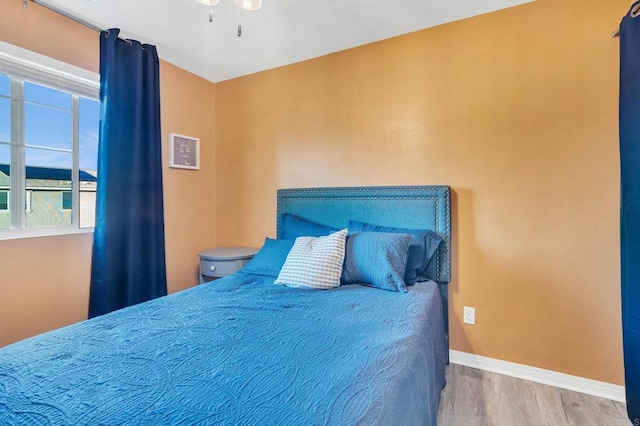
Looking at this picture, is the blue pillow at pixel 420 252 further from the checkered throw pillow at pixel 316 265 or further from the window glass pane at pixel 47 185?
the window glass pane at pixel 47 185

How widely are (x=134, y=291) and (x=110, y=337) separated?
1.28m

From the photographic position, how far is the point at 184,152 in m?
2.83

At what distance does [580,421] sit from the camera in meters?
1.54

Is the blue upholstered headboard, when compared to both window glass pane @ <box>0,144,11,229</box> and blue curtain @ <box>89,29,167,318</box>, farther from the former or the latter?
window glass pane @ <box>0,144,11,229</box>

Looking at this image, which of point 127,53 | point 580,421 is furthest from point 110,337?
point 580,421

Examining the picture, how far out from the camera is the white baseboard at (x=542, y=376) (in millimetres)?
1721

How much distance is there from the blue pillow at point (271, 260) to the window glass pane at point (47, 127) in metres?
1.62

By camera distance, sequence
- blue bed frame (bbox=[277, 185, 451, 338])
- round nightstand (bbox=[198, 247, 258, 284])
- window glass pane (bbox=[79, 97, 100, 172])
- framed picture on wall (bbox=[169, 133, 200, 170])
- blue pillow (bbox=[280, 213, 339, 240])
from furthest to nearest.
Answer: framed picture on wall (bbox=[169, 133, 200, 170]) → round nightstand (bbox=[198, 247, 258, 284]) → blue pillow (bbox=[280, 213, 339, 240]) → window glass pane (bbox=[79, 97, 100, 172]) → blue bed frame (bbox=[277, 185, 451, 338])

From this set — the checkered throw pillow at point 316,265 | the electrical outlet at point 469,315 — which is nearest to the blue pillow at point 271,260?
the checkered throw pillow at point 316,265

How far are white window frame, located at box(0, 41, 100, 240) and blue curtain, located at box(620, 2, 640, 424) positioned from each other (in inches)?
132

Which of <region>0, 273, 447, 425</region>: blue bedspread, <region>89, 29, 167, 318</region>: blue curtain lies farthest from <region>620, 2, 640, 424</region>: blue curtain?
<region>89, 29, 167, 318</region>: blue curtain

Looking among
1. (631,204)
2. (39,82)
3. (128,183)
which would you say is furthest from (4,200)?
(631,204)

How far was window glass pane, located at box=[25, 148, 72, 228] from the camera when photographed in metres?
1.95

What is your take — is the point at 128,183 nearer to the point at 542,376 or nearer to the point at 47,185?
the point at 47,185
